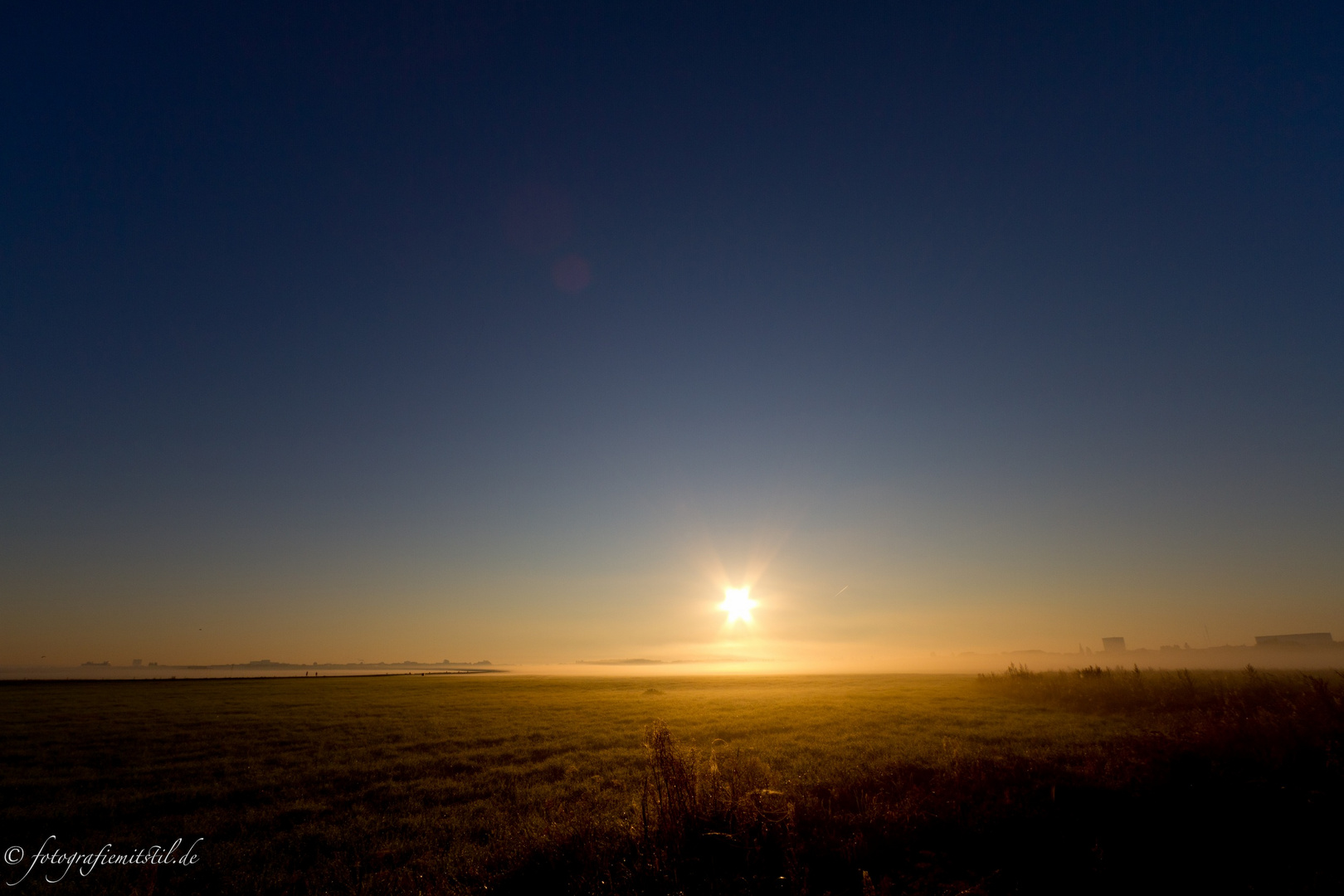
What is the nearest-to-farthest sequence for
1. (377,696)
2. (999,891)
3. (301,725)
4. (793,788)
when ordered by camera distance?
(999,891) → (793,788) → (301,725) → (377,696)

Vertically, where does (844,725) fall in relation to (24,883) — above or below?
below

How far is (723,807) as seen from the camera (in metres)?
8.68

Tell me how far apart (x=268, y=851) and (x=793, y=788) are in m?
10.4

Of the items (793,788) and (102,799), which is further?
(102,799)

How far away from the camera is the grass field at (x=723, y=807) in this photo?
7.62 metres

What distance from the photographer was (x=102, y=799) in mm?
14336

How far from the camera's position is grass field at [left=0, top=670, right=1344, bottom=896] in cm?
762

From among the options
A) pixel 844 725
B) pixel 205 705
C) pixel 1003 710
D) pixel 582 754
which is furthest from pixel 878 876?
pixel 205 705

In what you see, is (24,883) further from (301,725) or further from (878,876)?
(301,725)

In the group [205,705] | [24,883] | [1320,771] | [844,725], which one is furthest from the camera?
[205,705]

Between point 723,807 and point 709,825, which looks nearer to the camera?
point 709,825

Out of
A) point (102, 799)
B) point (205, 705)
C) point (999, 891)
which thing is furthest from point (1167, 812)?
point (205, 705)

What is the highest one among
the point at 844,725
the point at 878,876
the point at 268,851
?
the point at 878,876

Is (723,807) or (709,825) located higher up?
(723,807)
